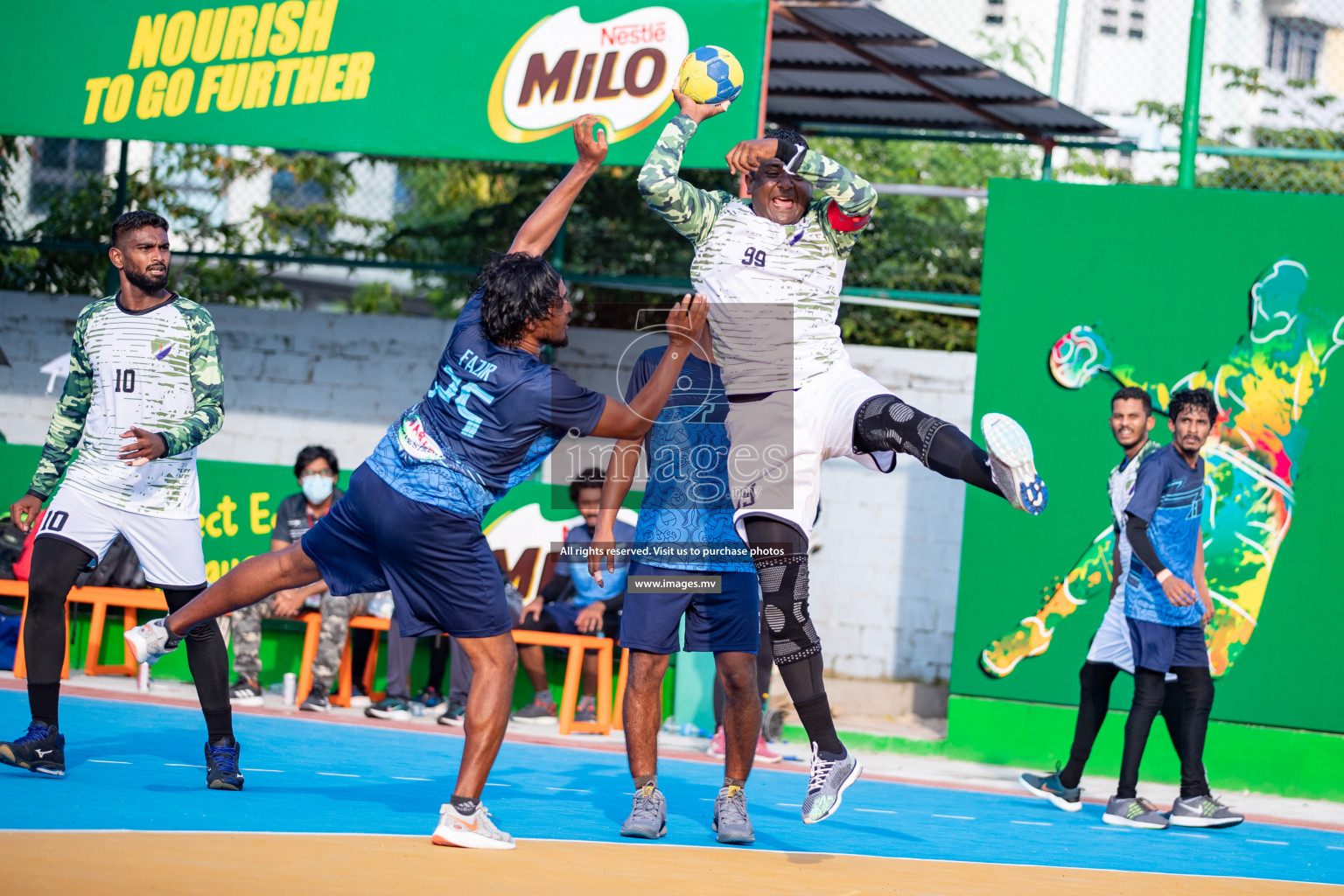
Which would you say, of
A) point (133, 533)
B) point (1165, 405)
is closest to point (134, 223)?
point (133, 533)

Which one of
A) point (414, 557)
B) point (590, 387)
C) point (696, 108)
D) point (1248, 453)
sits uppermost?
point (696, 108)

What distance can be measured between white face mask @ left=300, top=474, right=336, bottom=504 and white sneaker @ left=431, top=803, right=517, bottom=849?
4.20 m

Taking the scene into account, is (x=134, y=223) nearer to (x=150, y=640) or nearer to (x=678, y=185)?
(x=150, y=640)

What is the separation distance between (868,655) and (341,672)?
3.71 m

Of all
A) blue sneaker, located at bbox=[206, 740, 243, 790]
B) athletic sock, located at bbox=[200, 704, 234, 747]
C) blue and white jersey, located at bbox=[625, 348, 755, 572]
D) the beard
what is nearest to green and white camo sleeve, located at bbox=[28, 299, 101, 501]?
the beard

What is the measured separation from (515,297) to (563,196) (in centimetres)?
60

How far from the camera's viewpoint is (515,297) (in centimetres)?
440

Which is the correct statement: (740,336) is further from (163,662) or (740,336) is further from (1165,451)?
(163,662)

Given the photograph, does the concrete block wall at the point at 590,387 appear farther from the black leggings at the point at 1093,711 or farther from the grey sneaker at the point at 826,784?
the grey sneaker at the point at 826,784

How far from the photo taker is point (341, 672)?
8.37 meters

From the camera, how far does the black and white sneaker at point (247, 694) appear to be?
8016 millimetres

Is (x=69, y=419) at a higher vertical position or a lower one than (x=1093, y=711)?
higher

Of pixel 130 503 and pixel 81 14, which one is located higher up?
pixel 81 14

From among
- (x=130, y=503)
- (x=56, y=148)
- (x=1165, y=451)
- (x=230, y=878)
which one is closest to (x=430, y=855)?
(x=230, y=878)
